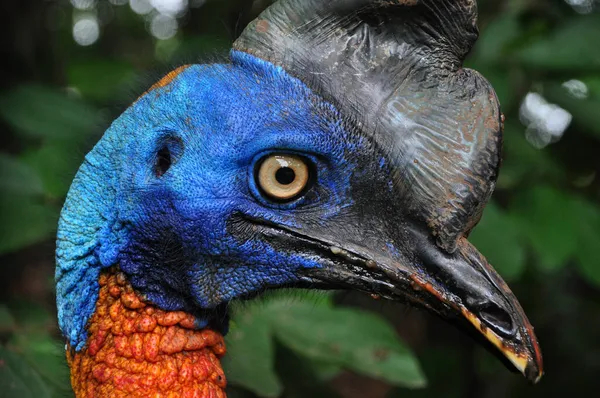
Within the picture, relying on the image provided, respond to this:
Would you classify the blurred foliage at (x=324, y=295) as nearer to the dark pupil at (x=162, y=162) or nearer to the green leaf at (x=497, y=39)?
the green leaf at (x=497, y=39)

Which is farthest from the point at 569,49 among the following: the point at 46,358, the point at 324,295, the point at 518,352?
the point at 46,358

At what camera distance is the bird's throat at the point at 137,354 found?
1594 millimetres

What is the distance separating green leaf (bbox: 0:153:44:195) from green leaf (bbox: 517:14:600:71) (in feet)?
5.75

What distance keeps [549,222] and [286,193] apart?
150 cm

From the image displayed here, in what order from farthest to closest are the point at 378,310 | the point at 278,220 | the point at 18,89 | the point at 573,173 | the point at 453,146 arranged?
the point at 378,310 → the point at 573,173 → the point at 18,89 → the point at 278,220 → the point at 453,146

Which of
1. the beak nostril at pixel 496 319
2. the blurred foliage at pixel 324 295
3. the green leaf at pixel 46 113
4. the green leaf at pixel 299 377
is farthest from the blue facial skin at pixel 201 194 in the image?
the green leaf at pixel 299 377

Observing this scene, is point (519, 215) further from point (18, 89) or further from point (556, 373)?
point (18, 89)

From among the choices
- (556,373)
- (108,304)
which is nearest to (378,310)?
(556,373)

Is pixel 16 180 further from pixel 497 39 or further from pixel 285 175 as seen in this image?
pixel 497 39

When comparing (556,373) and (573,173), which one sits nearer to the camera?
(573,173)

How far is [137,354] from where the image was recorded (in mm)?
1608

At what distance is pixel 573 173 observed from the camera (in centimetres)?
314

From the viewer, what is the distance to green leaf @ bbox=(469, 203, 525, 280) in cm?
253

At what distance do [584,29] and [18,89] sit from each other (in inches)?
82.0
